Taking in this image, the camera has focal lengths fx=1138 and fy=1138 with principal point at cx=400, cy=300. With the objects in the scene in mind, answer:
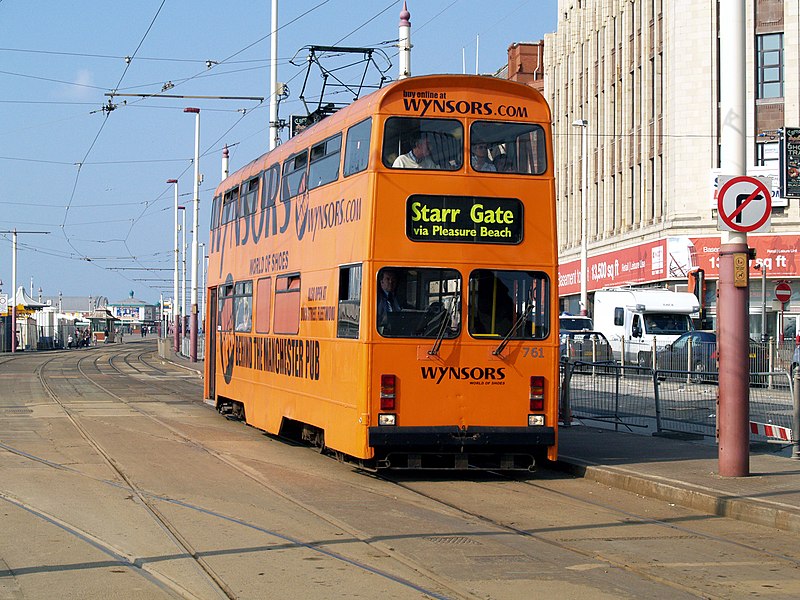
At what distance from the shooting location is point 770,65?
43.8 m

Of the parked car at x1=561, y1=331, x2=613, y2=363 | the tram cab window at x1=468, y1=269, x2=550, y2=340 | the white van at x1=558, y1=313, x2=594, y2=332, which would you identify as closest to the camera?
the tram cab window at x1=468, y1=269, x2=550, y2=340

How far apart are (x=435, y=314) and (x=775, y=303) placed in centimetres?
3358

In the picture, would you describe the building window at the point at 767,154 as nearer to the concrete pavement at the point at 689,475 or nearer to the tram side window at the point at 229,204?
the tram side window at the point at 229,204

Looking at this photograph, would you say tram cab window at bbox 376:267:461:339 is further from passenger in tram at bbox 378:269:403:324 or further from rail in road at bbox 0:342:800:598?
rail in road at bbox 0:342:800:598

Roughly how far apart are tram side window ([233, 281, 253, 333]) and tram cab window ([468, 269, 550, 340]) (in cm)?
592

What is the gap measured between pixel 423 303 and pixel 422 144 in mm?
1753

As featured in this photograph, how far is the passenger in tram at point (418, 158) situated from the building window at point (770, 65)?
34.8m

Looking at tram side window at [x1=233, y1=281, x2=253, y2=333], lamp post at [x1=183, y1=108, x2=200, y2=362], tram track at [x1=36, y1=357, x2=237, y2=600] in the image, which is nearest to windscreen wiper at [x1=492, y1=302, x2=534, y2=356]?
tram track at [x1=36, y1=357, x2=237, y2=600]

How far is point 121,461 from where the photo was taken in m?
13.9

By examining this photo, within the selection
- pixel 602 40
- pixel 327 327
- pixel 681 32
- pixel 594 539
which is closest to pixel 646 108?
pixel 681 32

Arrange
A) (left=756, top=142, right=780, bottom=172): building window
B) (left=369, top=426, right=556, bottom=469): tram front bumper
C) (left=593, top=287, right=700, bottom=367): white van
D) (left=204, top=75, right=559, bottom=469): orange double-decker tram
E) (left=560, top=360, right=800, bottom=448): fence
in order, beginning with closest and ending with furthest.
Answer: (left=369, top=426, right=556, bottom=469): tram front bumper < (left=204, top=75, right=559, bottom=469): orange double-decker tram < (left=560, top=360, right=800, bottom=448): fence < (left=593, top=287, right=700, bottom=367): white van < (left=756, top=142, right=780, bottom=172): building window

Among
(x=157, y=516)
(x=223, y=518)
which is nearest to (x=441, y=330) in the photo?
(x=223, y=518)

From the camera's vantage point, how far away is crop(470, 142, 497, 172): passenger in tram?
1255 centimetres

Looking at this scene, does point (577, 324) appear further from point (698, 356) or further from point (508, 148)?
point (508, 148)
